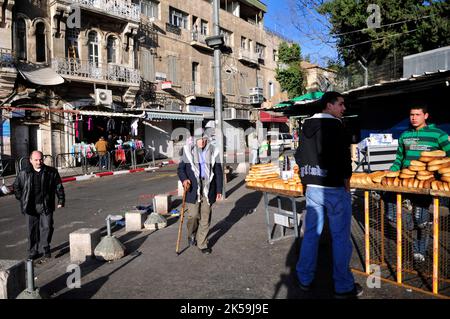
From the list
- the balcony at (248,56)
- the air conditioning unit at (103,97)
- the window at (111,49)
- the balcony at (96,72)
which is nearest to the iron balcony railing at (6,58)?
the balcony at (96,72)

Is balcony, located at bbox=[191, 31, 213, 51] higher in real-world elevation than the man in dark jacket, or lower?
higher

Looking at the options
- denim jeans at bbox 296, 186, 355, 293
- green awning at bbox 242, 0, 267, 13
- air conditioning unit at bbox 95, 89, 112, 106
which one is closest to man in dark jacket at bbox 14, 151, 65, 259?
denim jeans at bbox 296, 186, 355, 293

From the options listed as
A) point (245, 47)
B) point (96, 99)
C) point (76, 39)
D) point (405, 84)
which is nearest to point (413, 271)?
point (405, 84)

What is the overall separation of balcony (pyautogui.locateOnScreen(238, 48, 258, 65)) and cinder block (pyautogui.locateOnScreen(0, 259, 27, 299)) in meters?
32.3

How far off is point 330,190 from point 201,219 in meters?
2.26

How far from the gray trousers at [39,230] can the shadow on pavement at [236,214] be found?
8.32ft

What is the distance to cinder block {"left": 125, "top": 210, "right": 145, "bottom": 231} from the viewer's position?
21.8ft

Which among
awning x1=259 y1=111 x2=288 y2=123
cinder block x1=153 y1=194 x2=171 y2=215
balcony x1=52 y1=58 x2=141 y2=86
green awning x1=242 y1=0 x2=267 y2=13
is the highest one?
green awning x1=242 y1=0 x2=267 y2=13

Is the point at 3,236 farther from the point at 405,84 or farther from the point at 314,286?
the point at 405,84

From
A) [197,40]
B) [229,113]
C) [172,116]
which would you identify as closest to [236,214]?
[172,116]

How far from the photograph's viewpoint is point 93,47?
69.5 feet

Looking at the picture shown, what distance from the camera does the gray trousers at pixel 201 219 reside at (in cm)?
513

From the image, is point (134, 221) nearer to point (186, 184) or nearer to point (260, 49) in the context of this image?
point (186, 184)

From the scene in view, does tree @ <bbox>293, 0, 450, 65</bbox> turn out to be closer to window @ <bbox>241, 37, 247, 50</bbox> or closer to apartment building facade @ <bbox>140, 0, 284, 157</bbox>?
apartment building facade @ <bbox>140, 0, 284, 157</bbox>
